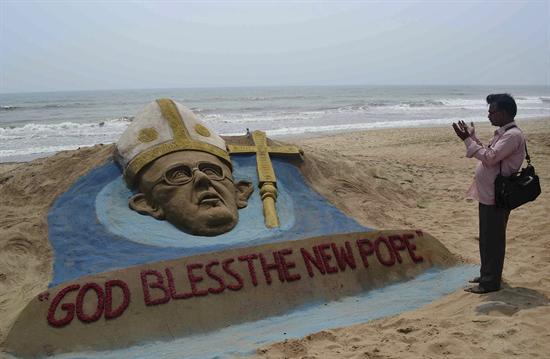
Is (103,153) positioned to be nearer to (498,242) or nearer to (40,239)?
(40,239)

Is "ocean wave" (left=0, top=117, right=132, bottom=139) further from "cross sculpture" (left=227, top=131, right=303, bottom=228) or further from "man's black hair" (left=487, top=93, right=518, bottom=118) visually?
"man's black hair" (left=487, top=93, right=518, bottom=118)

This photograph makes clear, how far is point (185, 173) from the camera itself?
5.13 metres

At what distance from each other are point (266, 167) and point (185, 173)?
1.23 metres

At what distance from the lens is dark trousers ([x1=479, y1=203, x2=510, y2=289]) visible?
402 centimetres

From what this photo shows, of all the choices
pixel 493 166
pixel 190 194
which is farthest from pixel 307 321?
pixel 493 166

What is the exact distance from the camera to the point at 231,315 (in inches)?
161

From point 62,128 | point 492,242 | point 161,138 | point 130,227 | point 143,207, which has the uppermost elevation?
point 62,128

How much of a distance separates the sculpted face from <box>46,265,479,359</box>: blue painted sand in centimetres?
116

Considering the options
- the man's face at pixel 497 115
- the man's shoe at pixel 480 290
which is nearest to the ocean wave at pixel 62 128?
the man's shoe at pixel 480 290

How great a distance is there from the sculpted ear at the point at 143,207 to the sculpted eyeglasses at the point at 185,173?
0.86 feet

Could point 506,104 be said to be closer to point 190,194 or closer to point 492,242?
point 492,242

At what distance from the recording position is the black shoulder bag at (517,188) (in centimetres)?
381

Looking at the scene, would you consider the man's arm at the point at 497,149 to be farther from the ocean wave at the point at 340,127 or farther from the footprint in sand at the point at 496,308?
the ocean wave at the point at 340,127

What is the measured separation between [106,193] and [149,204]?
24.4 inches
